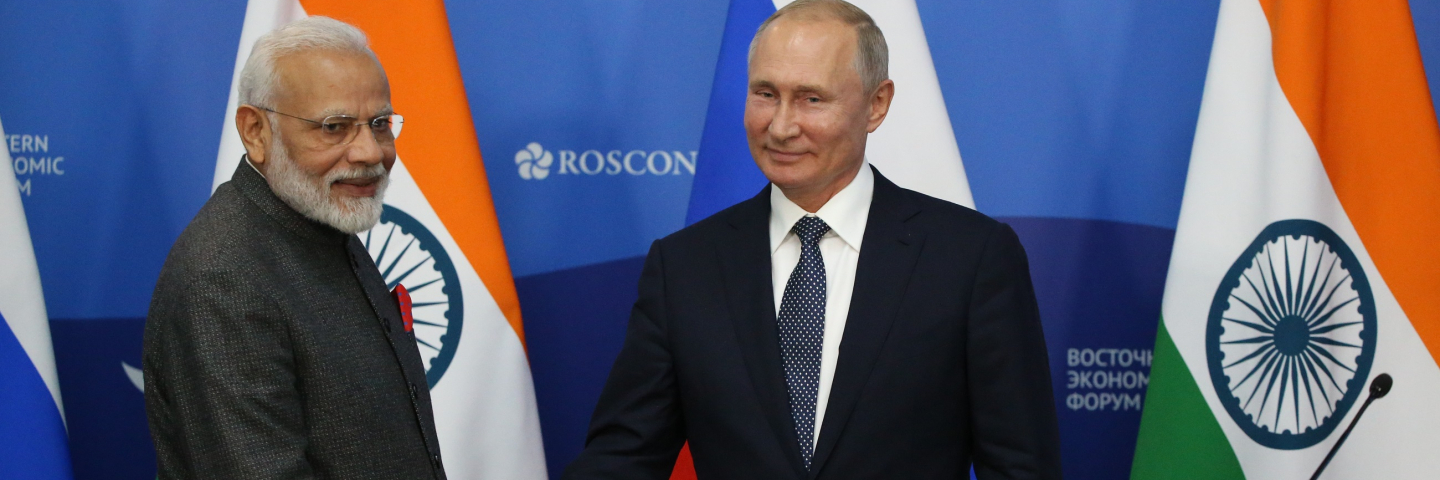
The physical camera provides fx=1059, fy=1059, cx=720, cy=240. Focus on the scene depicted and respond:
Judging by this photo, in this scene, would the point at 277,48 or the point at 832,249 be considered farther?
the point at 832,249

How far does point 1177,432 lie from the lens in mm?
2506

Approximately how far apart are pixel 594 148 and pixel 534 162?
0.57ft

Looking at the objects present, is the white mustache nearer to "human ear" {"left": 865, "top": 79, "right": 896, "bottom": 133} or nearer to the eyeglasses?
the eyeglasses

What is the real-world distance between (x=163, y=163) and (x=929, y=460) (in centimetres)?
246

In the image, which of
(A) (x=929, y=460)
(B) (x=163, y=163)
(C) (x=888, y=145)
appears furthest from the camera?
(B) (x=163, y=163)

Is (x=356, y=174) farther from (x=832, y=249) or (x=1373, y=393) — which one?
(x=1373, y=393)

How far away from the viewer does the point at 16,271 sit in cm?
229

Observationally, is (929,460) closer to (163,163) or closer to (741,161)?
(741,161)

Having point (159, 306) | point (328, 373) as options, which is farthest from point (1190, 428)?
point (159, 306)

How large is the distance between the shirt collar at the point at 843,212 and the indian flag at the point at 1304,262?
3.95ft

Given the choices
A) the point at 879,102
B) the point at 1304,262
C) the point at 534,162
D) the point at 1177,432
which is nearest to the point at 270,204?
the point at 879,102

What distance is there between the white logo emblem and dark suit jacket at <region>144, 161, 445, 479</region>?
1386 millimetres

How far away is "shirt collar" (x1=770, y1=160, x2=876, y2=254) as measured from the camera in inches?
64.8

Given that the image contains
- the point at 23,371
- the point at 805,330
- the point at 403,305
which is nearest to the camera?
the point at 805,330
